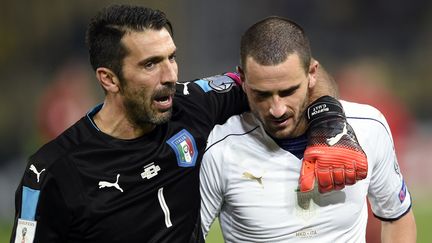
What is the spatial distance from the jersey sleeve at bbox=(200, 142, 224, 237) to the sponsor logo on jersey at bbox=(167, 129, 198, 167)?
0.16 feet

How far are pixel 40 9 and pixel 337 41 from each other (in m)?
3.78

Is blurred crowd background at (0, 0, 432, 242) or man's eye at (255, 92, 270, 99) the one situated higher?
man's eye at (255, 92, 270, 99)

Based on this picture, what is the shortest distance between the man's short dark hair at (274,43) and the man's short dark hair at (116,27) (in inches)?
13.4

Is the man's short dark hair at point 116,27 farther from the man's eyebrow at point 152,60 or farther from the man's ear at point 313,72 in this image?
the man's ear at point 313,72

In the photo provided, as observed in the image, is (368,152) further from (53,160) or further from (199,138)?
(53,160)

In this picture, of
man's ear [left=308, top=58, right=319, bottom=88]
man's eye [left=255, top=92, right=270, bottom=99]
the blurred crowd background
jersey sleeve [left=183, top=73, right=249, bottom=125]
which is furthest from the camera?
the blurred crowd background

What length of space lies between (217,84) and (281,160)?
47 centimetres

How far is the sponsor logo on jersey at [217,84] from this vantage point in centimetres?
345

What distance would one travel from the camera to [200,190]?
3271mm

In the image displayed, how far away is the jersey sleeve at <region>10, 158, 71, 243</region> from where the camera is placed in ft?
9.61

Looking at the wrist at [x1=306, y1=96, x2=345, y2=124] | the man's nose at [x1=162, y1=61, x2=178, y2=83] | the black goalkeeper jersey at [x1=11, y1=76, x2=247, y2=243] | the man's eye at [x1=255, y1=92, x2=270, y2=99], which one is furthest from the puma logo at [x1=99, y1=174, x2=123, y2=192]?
the wrist at [x1=306, y1=96, x2=345, y2=124]

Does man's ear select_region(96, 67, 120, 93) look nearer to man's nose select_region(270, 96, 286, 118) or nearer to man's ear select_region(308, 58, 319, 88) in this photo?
man's nose select_region(270, 96, 286, 118)

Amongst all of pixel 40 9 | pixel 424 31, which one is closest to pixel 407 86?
pixel 424 31

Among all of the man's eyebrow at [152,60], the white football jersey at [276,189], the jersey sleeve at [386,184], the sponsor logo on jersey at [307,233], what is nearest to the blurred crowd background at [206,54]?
the jersey sleeve at [386,184]
